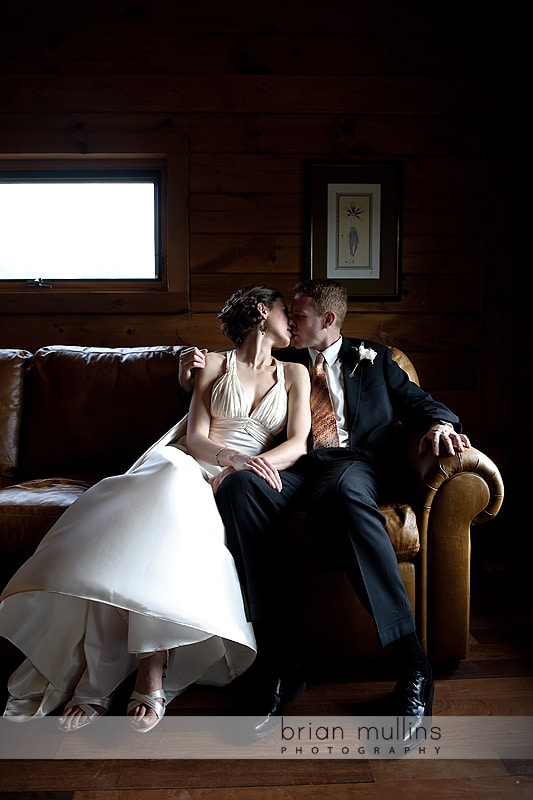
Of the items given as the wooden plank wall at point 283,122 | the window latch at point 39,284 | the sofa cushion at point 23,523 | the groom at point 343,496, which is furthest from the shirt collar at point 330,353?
the window latch at point 39,284

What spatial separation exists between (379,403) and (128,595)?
3.94 ft

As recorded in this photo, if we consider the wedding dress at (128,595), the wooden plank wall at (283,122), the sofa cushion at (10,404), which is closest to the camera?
the wedding dress at (128,595)

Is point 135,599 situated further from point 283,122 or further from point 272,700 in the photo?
point 283,122

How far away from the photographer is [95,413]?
8.94 ft

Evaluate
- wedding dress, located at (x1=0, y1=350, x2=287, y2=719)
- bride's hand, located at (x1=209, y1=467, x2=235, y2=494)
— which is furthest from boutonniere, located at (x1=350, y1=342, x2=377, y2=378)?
wedding dress, located at (x1=0, y1=350, x2=287, y2=719)

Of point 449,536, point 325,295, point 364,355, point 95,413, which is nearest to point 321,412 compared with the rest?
point 364,355

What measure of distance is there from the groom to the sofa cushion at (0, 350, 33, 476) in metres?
0.83

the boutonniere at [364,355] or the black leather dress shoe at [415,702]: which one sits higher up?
the boutonniere at [364,355]

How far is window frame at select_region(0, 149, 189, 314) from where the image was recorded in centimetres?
314

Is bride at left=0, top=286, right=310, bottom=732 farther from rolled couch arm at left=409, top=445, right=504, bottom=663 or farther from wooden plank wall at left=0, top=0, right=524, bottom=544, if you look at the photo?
wooden plank wall at left=0, top=0, right=524, bottom=544

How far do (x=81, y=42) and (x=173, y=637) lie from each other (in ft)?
8.75

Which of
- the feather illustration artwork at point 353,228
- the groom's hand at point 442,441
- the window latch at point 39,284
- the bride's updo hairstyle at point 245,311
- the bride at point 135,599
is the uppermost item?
the feather illustration artwork at point 353,228

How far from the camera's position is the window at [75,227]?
3.28 meters

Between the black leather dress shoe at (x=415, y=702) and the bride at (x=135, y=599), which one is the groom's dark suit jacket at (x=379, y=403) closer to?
the bride at (x=135, y=599)
